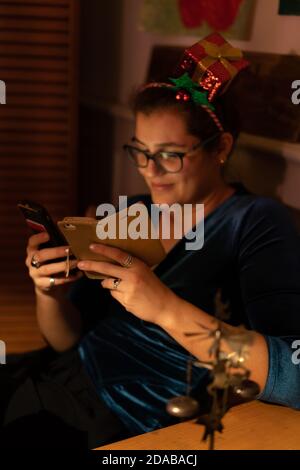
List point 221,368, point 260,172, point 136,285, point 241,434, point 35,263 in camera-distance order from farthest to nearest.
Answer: point 260,172, point 35,263, point 136,285, point 241,434, point 221,368

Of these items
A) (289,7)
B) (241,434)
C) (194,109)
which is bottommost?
(241,434)

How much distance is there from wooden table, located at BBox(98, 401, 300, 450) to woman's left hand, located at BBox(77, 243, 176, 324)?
8.6 inches

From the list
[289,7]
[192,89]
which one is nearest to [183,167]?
[192,89]

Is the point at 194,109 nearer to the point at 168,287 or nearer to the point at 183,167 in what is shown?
the point at 183,167

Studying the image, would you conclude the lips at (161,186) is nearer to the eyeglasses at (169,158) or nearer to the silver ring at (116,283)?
the eyeglasses at (169,158)

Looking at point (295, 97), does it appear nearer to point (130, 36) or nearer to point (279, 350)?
point (279, 350)

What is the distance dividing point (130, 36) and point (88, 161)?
0.69 metres

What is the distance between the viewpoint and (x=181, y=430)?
3.41ft

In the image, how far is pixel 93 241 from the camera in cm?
117

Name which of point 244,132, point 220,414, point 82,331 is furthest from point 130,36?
point 220,414

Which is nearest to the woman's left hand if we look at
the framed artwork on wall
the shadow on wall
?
the shadow on wall

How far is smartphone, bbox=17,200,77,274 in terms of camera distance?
1277 mm

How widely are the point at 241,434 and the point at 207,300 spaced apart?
15.3 inches

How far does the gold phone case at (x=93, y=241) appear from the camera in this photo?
113 centimetres
